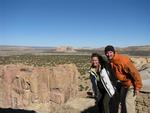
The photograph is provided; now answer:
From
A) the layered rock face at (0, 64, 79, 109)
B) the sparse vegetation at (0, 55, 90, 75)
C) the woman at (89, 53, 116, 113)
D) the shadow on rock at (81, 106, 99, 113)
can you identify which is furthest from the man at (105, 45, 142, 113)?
the sparse vegetation at (0, 55, 90, 75)

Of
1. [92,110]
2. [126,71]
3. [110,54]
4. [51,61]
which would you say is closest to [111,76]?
[126,71]

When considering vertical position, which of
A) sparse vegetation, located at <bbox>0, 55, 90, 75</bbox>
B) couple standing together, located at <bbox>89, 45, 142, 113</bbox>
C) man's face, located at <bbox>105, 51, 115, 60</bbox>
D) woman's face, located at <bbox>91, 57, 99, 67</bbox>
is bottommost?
sparse vegetation, located at <bbox>0, 55, 90, 75</bbox>

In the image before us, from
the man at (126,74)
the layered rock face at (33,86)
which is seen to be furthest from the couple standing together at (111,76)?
the layered rock face at (33,86)

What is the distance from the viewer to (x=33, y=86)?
2748 cm

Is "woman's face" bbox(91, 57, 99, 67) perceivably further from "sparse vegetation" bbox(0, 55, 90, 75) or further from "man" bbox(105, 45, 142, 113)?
"sparse vegetation" bbox(0, 55, 90, 75)

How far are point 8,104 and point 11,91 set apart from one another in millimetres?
1258

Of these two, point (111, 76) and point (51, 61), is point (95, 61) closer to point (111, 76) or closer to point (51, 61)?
point (111, 76)

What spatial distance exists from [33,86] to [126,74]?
20883 millimetres

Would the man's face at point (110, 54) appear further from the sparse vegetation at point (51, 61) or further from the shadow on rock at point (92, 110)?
the sparse vegetation at point (51, 61)

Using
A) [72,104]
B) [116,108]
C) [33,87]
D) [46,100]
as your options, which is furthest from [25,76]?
[116,108]

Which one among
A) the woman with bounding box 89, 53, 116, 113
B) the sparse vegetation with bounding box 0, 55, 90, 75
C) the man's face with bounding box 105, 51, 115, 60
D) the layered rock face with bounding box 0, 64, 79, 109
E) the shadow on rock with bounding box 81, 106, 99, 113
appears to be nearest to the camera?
the woman with bounding box 89, 53, 116, 113

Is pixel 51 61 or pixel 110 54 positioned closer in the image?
pixel 110 54

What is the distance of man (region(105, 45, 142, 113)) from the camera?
7.17 m

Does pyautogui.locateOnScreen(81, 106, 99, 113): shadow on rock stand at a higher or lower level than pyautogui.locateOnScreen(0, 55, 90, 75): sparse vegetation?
higher
